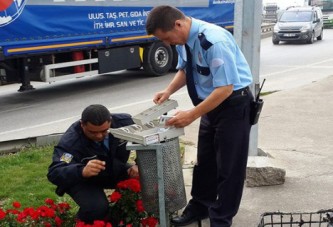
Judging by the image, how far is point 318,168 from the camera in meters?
5.36

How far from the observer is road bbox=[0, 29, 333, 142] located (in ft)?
29.1

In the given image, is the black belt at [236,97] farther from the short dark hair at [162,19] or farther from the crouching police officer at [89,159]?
the crouching police officer at [89,159]

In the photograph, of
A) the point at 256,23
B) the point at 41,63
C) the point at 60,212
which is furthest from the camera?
the point at 41,63

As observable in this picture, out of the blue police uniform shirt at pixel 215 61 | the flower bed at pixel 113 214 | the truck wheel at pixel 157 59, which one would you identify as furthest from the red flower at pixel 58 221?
the truck wheel at pixel 157 59

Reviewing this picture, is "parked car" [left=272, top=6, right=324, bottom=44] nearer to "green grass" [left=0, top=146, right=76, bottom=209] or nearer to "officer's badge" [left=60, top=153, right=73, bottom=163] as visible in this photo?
"green grass" [left=0, top=146, right=76, bottom=209]

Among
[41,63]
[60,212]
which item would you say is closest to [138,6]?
[41,63]

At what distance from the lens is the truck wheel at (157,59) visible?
13703mm

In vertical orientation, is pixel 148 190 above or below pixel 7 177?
above

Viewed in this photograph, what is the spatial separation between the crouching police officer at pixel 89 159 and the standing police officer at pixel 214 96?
0.46 meters

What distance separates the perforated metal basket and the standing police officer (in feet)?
0.66

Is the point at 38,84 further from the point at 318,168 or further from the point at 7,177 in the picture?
the point at 318,168

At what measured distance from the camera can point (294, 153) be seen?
5973 millimetres

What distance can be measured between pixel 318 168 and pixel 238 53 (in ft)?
8.13

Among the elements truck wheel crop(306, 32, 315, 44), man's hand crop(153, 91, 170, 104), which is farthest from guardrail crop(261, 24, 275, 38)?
man's hand crop(153, 91, 170, 104)
